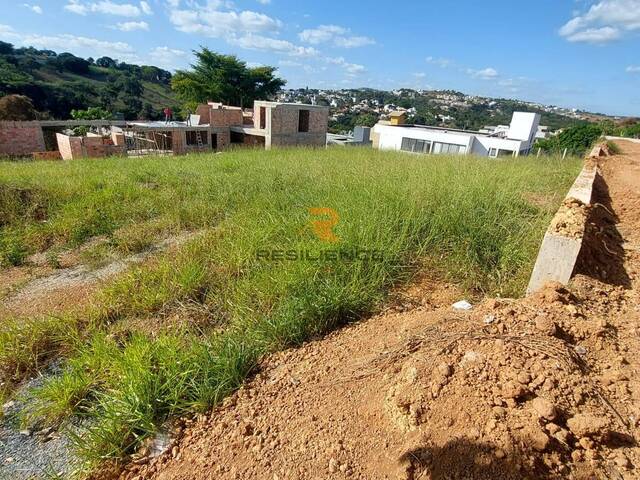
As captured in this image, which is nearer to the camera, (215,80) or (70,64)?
(215,80)

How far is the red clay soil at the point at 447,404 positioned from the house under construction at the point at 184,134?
16405 millimetres

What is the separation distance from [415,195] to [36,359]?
3947mm

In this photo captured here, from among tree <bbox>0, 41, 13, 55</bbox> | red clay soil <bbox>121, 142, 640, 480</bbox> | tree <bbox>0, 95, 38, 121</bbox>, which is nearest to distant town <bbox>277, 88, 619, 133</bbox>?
tree <bbox>0, 95, 38, 121</bbox>

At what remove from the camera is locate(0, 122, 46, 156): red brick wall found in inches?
703

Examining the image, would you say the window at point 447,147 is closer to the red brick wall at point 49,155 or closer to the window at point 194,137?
the window at point 194,137

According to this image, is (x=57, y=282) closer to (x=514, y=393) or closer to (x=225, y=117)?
(x=514, y=393)

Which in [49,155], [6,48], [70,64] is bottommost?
[49,155]

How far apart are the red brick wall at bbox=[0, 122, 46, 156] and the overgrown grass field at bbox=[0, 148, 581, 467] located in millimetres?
17512

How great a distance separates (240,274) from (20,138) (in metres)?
22.6

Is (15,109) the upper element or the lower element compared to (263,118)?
lower

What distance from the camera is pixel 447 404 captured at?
1.53 meters

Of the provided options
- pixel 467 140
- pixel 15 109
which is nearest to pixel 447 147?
pixel 467 140

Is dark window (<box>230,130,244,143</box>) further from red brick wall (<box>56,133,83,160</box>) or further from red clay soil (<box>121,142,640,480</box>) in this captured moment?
red clay soil (<box>121,142,640,480</box>)

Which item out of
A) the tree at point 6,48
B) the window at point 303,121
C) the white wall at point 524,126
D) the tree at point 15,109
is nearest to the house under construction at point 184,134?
the window at point 303,121
